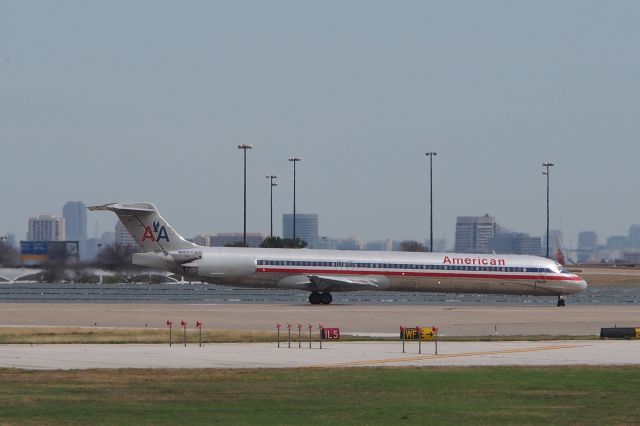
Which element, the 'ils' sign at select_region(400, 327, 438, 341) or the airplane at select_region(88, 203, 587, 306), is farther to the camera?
the airplane at select_region(88, 203, 587, 306)

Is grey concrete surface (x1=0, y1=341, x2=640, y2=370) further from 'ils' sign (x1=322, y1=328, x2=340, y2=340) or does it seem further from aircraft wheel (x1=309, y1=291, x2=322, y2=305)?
aircraft wheel (x1=309, y1=291, x2=322, y2=305)

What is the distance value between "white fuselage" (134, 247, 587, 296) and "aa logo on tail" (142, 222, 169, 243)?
2.76ft

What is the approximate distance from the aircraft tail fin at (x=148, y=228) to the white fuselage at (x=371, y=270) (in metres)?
0.50

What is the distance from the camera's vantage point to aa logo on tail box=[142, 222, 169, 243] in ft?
230

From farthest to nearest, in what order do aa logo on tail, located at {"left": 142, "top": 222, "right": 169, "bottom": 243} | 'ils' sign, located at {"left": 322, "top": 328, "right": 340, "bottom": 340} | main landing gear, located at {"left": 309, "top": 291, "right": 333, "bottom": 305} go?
1. main landing gear, located at {"left": 309, "top": 291, "right": 333, "bottom": 305}
2. aa logo on tail, located at {"left": 142, "top": 222, "right": 169, "bottom": 243}
3. 'ils' sign, located at {"left": 322, "top": 328, "right": 340, "bottom": 340}

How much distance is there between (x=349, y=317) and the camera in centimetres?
5953

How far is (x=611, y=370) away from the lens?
3259 cm

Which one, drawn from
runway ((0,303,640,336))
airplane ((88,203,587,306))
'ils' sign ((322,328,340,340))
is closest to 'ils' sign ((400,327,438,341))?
'ils' sign ((322,328,340,340))

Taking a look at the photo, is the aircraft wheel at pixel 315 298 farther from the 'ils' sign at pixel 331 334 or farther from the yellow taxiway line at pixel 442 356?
the yellow taxiway line at pixel 442 356

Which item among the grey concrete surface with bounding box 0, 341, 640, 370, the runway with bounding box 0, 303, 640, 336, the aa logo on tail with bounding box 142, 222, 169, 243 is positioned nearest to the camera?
the grey concrete surface with bounding box 0, 341, 640, 370

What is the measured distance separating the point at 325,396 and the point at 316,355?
10.0 meters

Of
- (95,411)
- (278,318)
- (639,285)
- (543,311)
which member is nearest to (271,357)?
(95,411)

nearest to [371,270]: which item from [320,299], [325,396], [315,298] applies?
[320,299]

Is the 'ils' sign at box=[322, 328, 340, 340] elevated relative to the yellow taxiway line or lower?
elevated
